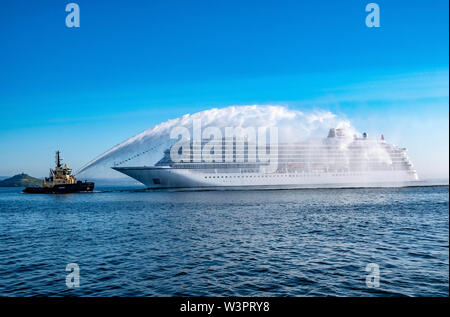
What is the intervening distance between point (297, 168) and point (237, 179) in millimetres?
16071

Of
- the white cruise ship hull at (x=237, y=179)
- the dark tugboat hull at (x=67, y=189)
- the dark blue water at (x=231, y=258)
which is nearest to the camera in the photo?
the dark blue water at (x=231, y=258)

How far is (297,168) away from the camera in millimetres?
80750

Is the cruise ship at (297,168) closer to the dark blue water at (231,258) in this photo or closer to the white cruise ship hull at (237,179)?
the white cruise ship hull at (237,179)

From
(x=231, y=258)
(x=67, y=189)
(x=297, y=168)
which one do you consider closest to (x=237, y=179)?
(x=297, y=168)

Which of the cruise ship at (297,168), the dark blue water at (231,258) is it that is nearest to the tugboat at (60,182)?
the cruise ship at (297,168)

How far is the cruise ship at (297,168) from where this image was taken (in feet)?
243

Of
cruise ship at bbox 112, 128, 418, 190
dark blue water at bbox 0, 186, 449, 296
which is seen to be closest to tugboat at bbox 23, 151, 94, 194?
cruise ship at bbox 112, 128, 418, 190

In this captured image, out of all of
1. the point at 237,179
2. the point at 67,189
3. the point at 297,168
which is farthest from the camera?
the point at 67,189

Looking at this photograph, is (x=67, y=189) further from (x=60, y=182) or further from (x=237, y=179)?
(x=237, y=179)

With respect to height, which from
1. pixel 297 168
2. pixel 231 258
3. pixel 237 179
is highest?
pixel 297 168

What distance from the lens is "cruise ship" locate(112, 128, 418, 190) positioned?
74188mm
